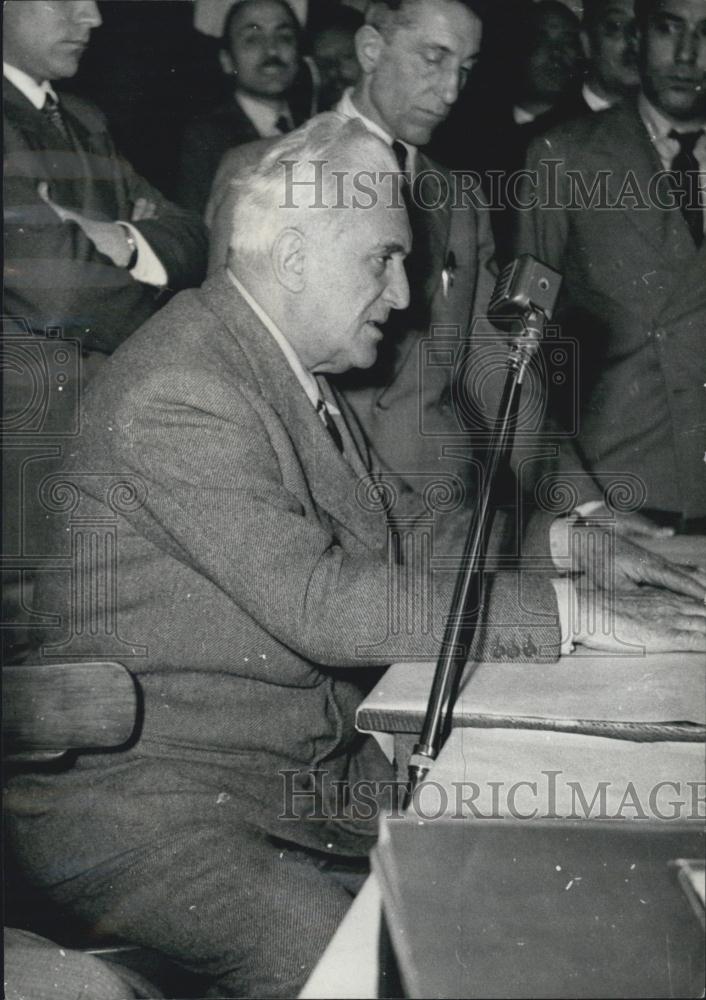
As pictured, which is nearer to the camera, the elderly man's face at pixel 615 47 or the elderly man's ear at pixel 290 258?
the elderly man's ear at pixel 290 258

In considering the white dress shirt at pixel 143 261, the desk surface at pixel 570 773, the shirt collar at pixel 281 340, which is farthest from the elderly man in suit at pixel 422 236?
the desk surface at pixel 570 773

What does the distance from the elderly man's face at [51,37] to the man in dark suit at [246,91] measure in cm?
24

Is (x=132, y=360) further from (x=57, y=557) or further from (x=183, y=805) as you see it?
(x=183, y=805)

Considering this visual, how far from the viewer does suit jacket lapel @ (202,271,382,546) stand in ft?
4.27

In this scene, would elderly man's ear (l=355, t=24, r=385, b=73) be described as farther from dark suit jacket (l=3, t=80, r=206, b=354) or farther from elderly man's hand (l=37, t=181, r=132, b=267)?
elderly man's hand (l=37, t=181, r=132, b=267)

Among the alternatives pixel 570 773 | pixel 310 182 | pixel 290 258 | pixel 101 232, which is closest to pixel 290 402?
pixel 290 258

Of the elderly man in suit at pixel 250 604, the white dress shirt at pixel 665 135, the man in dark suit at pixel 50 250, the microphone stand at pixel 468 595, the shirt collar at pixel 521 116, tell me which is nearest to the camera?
the microphone stand at pixel 468 595

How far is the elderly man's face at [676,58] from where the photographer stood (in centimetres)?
167

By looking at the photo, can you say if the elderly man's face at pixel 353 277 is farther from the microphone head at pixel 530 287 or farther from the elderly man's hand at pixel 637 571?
the elderly man's hand at pixel 637 571

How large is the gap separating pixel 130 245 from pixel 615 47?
0.94 meters

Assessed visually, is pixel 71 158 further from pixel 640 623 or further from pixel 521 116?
pixel 640 623

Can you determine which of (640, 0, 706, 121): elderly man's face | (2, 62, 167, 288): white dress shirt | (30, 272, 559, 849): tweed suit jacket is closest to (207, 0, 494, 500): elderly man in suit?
(2, 62, 167, 288): white dress shirt

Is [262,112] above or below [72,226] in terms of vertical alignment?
above

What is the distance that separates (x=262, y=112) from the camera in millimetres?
1775
